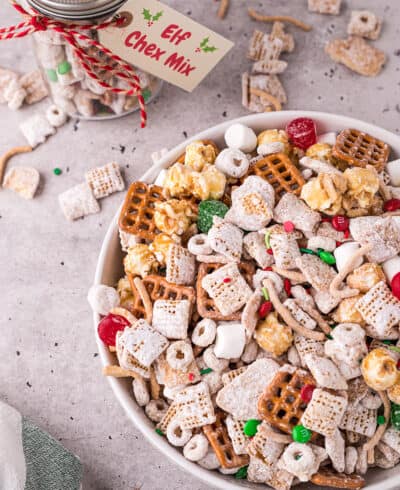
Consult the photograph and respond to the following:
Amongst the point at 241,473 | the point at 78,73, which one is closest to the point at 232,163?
the point at 78,73

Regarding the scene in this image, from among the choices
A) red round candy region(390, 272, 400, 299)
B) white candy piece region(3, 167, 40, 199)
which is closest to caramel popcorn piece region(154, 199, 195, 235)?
red round candy region(390, 272, 400, 299)

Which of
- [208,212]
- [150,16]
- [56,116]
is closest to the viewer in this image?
[208,212]

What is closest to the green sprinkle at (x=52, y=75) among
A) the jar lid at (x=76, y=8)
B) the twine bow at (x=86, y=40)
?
the twine bow at (x=86, y=40)

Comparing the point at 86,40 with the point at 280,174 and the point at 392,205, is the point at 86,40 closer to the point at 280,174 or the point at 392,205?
the point at 280,174

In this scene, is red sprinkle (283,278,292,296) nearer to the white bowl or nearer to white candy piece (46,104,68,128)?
the white bowl

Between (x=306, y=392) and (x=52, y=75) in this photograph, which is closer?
(x=306, y=392)

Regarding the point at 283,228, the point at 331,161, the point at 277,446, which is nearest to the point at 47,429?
the point at 277,446
